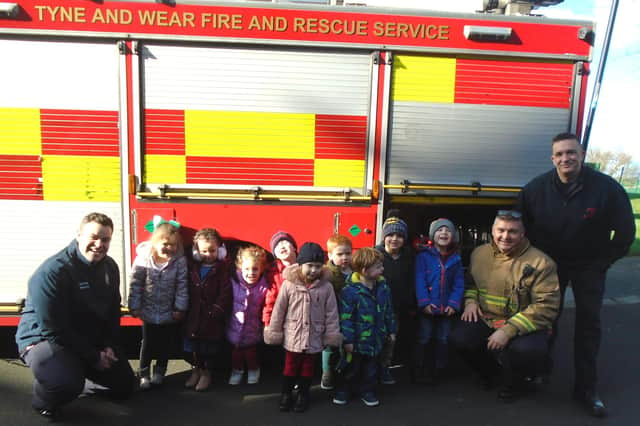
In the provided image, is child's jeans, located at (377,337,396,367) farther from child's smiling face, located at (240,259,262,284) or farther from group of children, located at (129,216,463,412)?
child's smiling face, located at (240,259,262,284)

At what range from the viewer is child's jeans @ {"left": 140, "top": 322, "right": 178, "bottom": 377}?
3314mm

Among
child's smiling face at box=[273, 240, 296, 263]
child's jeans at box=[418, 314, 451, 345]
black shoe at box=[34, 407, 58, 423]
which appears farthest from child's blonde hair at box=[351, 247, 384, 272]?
black shoe at box=[34, 407, 58, 423]

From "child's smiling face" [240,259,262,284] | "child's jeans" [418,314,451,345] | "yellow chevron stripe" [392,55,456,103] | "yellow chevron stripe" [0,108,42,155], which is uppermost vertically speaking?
"yellow chevron stripe" [392,55,456,103]

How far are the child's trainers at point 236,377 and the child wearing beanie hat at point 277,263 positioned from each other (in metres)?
0.53

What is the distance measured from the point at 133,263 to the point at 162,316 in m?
0.54

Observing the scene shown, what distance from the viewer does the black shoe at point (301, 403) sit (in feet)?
10.2

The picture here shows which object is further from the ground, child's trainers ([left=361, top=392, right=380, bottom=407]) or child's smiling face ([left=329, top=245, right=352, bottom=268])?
child's smiling face ([left=329, top=245, right=352, bottom=268])

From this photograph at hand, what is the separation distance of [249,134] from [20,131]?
170 cm

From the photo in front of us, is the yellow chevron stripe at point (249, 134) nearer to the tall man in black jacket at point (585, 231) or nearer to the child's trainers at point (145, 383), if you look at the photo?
the child's trainers at point (145, 383)

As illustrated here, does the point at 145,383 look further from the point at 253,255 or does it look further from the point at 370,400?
the point at 370,400

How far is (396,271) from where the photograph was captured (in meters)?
3.51

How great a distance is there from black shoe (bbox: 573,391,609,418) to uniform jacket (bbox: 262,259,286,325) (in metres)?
2.30

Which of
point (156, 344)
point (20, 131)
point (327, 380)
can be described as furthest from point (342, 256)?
point (20, 131)

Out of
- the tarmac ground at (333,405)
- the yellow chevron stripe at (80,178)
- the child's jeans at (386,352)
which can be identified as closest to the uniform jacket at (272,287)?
the tarmac ground at (333,405)
